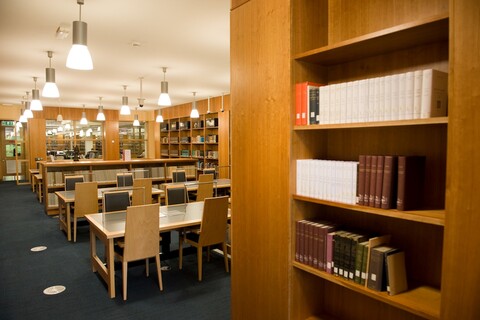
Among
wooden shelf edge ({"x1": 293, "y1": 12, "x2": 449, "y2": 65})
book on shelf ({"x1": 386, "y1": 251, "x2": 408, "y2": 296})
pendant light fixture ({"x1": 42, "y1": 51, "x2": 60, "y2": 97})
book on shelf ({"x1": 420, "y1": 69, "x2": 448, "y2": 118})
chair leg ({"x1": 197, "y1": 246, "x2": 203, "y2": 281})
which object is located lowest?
chair leg ({"x1": 197, "y1": 246, "x2": 203, "y2": 281})

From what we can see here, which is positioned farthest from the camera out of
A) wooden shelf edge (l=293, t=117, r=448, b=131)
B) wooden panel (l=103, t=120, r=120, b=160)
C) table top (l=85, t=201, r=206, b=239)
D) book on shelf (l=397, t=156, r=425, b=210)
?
wooden panel (l=103, t=120, r=120, b=160)

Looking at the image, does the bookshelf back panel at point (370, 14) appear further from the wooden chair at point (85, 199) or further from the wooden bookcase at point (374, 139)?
the wooden chair at point (85, 199)

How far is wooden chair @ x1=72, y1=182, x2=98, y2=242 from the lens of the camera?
16.6 ft

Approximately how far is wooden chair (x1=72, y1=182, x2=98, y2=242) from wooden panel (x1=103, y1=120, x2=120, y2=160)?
8321 millimetres

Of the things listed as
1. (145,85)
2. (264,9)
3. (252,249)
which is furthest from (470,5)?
(145,85)

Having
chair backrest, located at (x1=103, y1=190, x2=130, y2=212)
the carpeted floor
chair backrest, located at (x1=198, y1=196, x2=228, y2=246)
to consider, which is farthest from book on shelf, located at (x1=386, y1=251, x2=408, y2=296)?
chair backrest, located at (x1=103, y1=190, x2=130, y2=212)

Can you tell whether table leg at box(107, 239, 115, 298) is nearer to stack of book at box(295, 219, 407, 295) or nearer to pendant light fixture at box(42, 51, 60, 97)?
pendant light fixture at box(42, 51, 60, 97)

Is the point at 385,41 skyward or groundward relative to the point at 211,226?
skyward

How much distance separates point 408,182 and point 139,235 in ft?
8.53

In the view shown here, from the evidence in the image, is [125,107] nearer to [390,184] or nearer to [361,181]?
[361,181]

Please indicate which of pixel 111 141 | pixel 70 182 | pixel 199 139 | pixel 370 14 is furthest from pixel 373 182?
pixel 111 141

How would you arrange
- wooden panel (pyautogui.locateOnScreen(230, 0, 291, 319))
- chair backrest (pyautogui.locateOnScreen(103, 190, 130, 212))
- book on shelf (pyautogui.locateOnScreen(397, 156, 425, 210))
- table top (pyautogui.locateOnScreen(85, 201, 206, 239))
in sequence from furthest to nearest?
1. chair backrest (pyautogui.locateOnScreen(103, 190, 130, 212))
2. table top (pyautogui.locateOnScreen(85, 201, 206, 239))
3. wooden panel (pyautogui.locateOnScreen(230, 0, 291, 319))
4. book on shelf (pyautogui.locateOnScreen(397, 156, 425, 210))

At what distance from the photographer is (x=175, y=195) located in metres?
4.94

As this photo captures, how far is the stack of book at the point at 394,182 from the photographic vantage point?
4.82 ft
